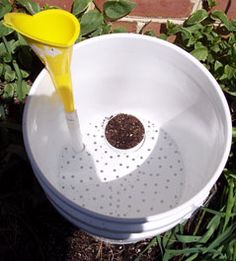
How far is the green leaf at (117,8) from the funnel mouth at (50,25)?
235 mm

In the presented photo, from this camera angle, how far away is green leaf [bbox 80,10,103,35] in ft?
3.49

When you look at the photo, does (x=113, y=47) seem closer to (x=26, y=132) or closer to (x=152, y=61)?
(x=152, y=61)

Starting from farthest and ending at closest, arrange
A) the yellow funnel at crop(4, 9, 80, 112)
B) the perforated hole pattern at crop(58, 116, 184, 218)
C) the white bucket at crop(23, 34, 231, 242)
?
the perforated hole pattern at crop(58, 116, 184, 218) → the white bucket at crop(23, 34, 231, 242) → the yellow funnel at crop(4, 9, 80, 112)

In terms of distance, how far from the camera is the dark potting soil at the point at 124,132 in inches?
43.0

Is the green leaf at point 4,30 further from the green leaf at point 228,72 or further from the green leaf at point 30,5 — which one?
the green leaf at point 228,72

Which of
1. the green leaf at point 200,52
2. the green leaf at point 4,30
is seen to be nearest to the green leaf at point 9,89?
the green leaf at point 4,30

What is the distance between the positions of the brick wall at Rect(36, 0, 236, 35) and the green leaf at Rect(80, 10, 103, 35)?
0.02 meters

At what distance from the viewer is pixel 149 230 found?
804mm

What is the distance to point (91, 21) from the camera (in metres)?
1.07

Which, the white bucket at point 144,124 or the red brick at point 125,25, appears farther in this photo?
the red brick at point 125,25

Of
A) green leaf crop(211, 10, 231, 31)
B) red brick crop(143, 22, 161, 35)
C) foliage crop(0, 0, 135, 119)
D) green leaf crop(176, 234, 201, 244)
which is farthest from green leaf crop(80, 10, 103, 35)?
green leaf crop(176, 234, 201, 244)

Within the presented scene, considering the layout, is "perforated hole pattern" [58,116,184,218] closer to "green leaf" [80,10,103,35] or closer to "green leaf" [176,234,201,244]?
"green leaf" [176,234,201,244]

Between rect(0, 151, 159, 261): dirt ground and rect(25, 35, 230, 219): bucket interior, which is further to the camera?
rect(0, 151, 159, 261): dirt ground

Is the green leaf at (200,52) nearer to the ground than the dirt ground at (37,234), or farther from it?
farther from it
